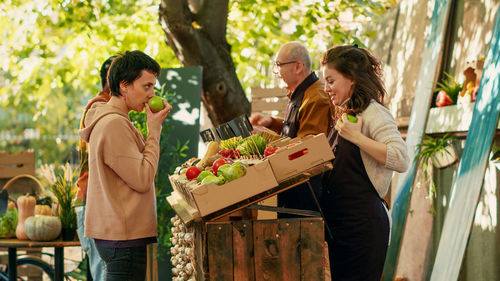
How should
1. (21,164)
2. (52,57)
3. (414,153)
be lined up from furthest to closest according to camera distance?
(52,57) → (21,164) → (414,153)

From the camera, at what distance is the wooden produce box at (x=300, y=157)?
2.33 metres

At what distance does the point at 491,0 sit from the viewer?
466 centimetres

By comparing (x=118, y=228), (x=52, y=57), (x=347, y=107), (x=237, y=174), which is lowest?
(x=118, y=228)

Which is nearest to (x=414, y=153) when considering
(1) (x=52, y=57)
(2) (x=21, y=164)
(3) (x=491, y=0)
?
(3) (x=491, y=0)

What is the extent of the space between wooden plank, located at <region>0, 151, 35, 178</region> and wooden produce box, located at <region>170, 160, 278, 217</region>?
445 cm

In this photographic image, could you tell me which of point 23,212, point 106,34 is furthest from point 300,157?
point 106,34

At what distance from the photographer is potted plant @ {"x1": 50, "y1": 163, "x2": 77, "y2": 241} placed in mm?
4520

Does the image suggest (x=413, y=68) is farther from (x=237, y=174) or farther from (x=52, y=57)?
(x=52, y=57)

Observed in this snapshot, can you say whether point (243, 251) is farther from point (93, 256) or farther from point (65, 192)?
point (65, 192)

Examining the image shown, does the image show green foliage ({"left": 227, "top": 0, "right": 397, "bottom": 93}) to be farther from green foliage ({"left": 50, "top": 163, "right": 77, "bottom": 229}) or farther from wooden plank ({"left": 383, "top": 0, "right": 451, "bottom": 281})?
green foliage ({"left": 50, "top": 163, "right": 77, "bottom": 229})

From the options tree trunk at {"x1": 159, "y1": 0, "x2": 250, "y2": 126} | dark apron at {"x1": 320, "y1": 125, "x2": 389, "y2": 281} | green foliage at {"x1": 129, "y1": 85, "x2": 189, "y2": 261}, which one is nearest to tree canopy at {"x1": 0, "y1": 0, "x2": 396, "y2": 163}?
tree trunk at {"x1": 159, "y1": 0, "x2": 250, "y2": 126}

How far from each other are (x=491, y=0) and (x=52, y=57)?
6156 mm

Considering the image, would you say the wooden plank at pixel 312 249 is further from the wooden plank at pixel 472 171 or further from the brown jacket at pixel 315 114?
the wooden plank at pixel 472 171

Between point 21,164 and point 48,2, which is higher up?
point 48,2
